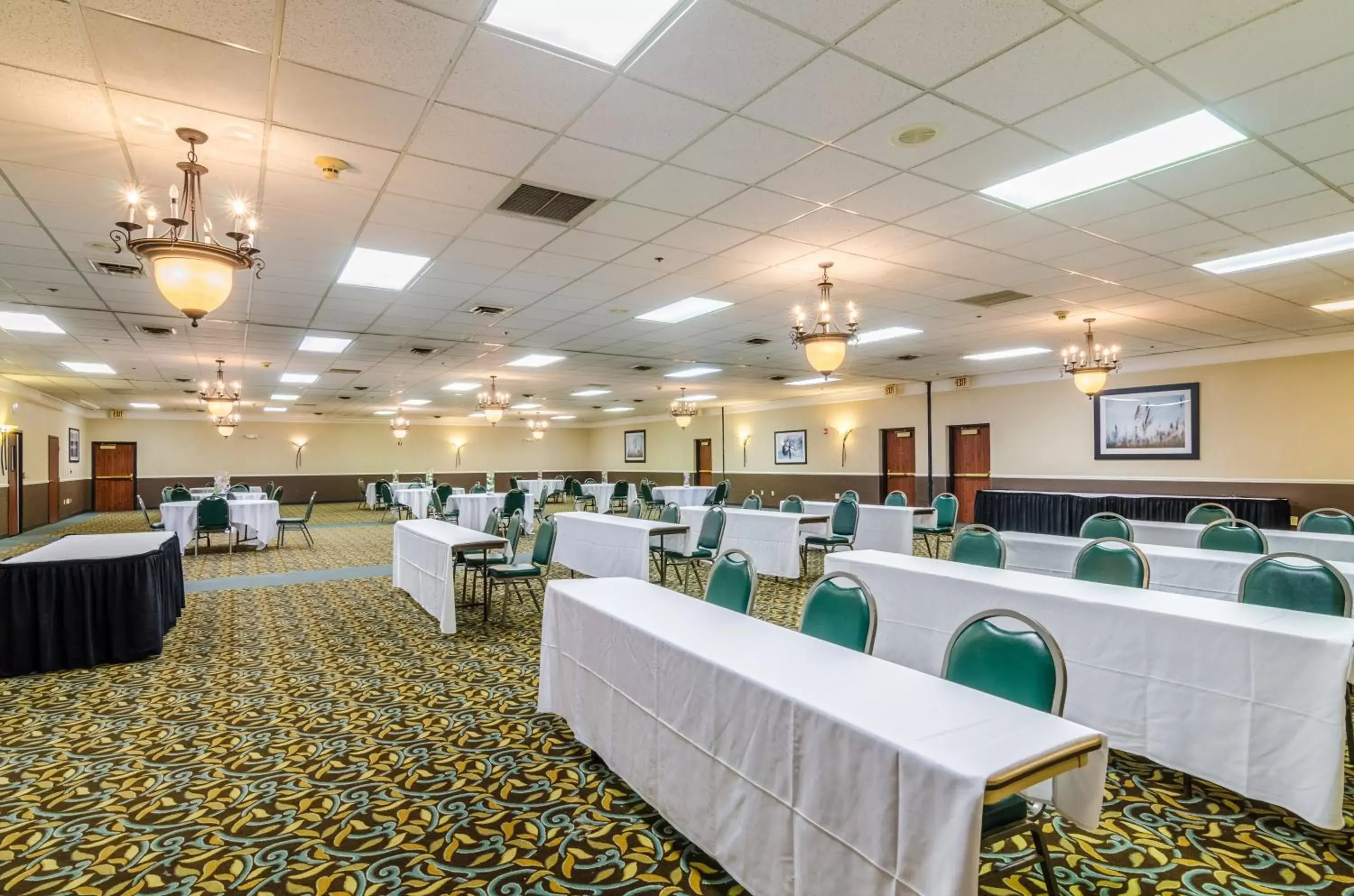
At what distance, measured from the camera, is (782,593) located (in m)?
7.46

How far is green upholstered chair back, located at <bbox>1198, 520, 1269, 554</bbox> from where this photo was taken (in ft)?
16.6

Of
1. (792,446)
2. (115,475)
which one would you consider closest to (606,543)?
(792,446)

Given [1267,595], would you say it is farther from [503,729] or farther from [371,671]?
[371,671]

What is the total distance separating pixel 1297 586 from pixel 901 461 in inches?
499

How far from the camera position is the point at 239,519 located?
11094mm

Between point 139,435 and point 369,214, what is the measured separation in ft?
72.4

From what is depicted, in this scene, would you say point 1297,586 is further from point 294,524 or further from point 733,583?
point 294,524

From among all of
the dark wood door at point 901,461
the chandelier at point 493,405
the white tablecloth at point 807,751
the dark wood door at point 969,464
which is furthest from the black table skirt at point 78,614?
the dark wood door at point 901,461

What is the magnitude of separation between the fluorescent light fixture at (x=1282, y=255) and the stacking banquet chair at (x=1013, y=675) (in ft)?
17.3

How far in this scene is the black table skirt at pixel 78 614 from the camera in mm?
4742

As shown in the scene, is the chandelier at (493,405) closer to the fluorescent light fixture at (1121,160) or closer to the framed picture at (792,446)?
the framed picture at (792,446)

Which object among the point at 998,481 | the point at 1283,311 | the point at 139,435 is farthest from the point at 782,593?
the point at 139,435

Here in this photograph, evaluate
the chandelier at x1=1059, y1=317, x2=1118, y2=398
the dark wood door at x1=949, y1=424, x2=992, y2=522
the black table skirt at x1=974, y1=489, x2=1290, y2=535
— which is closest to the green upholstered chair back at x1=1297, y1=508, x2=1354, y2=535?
the chandelier at x1=1059, y1=317, x2=1118, y2=398

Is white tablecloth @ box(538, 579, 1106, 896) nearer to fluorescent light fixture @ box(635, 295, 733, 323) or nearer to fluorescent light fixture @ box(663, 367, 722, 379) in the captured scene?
Answer: fluorescent light fixture @ box(635, 295, 733, 323)
